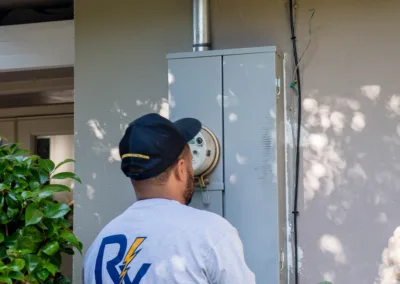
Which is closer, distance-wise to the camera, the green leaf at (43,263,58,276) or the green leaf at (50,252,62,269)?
the green leaf at (43,263,58,276)

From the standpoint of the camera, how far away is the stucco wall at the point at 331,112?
12.1 feet

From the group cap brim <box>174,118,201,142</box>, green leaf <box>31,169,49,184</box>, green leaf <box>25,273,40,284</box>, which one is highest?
cap brim <box>174,118,201,142</box>

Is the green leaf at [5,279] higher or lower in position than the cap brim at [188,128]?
lower

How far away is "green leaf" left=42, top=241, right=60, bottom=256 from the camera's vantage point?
3039 millimetres

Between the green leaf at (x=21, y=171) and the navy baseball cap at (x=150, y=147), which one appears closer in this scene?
the navy baseball cap at (x=150, y=147)

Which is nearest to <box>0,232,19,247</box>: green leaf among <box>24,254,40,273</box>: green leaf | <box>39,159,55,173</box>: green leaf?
<box>24,254,40,273</box>: green leaf

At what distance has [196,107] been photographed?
11.9 feet

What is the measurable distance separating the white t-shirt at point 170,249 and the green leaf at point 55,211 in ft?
3.79

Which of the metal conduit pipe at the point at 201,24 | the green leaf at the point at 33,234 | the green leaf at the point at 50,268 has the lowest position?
the green leaf at the point at 50,268

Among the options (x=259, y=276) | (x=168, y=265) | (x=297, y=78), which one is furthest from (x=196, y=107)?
(x=168, y=265)

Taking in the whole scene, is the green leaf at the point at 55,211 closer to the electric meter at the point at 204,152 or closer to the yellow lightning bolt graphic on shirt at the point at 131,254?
the electric meter at the point at 204,152

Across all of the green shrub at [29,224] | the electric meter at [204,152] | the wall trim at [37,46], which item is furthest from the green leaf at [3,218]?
the wall trim at [37,46]

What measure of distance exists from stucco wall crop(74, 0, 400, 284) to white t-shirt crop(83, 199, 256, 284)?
1.98 m

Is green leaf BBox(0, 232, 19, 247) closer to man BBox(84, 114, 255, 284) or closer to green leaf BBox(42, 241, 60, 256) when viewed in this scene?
green leaf BBox(42, 241, 60, 256)
